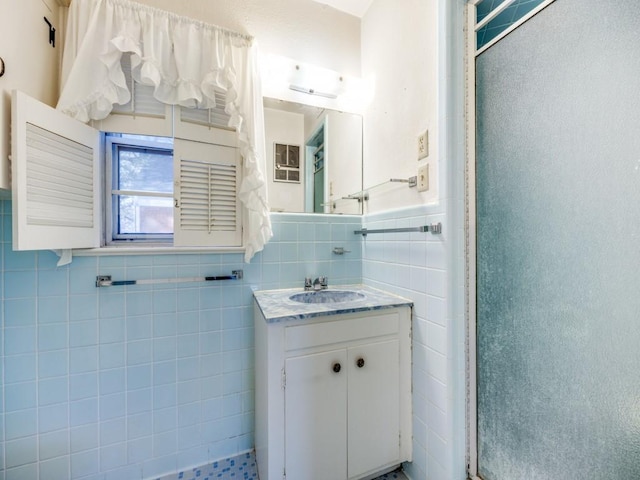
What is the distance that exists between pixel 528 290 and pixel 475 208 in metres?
0.38

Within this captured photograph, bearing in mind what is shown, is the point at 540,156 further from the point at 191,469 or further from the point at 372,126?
the point at 191,469

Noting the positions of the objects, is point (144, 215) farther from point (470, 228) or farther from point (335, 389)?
point (470, 228)

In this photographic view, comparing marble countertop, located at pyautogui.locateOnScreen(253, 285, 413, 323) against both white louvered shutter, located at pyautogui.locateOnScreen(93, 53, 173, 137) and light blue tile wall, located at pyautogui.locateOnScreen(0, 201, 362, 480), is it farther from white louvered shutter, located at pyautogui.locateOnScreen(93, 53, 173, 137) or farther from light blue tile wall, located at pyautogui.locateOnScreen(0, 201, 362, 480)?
white louvered shutter, located at pyautogui.locateOnScreen(93, 53, 173, 137)

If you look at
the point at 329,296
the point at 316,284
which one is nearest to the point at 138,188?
the point at 316,284

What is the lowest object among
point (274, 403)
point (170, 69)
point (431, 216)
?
point (274, 403)

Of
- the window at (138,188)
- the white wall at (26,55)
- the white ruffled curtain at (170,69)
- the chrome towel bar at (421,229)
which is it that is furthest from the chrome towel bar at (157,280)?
the chrome towel bar at (421,229)

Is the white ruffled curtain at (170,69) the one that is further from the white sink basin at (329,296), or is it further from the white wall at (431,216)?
the white wall at (431,216)

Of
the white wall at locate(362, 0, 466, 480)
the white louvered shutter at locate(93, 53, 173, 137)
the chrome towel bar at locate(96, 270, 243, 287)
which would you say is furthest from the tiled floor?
the white louvered shutter at locate(93, 53, 173, 137)

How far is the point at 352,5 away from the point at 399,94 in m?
0.86

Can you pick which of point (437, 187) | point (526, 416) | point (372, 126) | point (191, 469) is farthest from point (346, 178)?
point (191, 469)

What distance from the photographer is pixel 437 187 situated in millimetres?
1139

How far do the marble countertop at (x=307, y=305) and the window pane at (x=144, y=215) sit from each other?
0.68 meters

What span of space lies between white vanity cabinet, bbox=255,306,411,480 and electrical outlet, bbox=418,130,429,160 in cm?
75

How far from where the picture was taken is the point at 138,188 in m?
1.41
